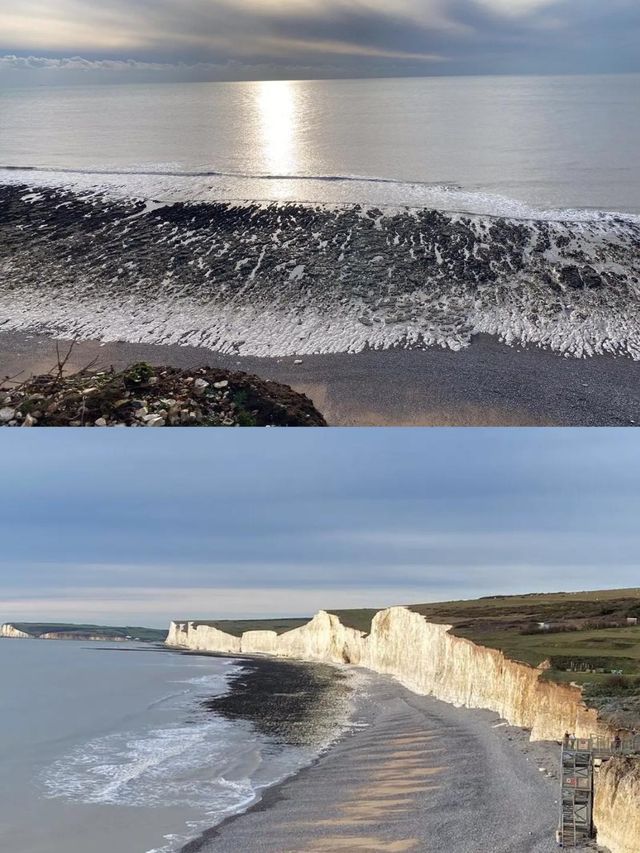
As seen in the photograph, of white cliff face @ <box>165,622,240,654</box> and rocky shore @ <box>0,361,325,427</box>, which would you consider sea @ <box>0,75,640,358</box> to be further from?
white cliff face @ <box>165,622,240,654</box>

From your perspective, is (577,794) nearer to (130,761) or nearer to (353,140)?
(353,140)

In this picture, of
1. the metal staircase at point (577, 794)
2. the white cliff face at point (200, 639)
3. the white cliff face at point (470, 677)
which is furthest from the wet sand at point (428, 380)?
the white cliff face at point (200, 639)

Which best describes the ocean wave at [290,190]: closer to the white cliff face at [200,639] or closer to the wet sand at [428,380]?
the wet sand at [428,380]

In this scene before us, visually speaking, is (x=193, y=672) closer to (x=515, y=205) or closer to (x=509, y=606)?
(x=509, y=606)

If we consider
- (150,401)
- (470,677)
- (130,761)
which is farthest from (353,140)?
(470,677)

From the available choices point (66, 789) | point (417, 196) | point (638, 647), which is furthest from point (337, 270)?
point (638, 647)

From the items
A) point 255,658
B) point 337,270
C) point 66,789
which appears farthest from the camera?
point 255,658

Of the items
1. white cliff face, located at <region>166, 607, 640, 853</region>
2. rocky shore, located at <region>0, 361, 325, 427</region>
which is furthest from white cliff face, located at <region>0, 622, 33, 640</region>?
rocky shore, located at <region>0, 361, 325, 427</region>
